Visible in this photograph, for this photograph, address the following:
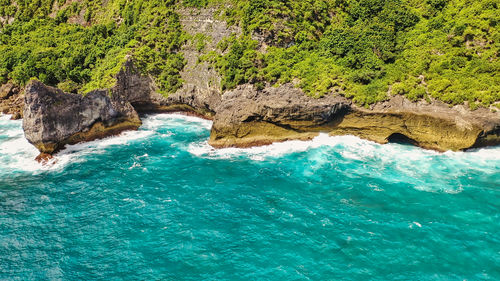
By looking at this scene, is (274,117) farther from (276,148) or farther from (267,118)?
(276,148)

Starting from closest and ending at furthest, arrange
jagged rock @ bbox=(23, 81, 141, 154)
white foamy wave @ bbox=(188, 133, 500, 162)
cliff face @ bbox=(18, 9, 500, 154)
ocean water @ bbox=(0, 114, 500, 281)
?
1. ocean water @ bbox=(0, 114, 500, 281)
2. white foamy wave @ bbox=(188, 133, 500, 162)
3. cliff face @ bbox=(18, 9, 500, 154)
4. jagged rock @ bbox=(23, 81, 141, 154)

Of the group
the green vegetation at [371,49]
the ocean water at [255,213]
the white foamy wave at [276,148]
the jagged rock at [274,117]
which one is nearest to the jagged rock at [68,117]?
the ocean water at [255,213]

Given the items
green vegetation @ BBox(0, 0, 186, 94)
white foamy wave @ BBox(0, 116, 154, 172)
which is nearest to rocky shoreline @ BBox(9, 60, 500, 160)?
white foamy wave @ BBox(0, 116, 154, 172)

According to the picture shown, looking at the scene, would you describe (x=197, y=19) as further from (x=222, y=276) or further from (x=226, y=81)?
(x=222, y=276)

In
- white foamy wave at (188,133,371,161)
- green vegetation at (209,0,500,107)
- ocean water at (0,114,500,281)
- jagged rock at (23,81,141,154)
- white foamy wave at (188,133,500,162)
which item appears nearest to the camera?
ocean water at (0,114,500,281)

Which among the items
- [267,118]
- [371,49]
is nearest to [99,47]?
[267,118]

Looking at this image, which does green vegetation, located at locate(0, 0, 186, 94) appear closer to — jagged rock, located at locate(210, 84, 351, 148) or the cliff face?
the cliff face
